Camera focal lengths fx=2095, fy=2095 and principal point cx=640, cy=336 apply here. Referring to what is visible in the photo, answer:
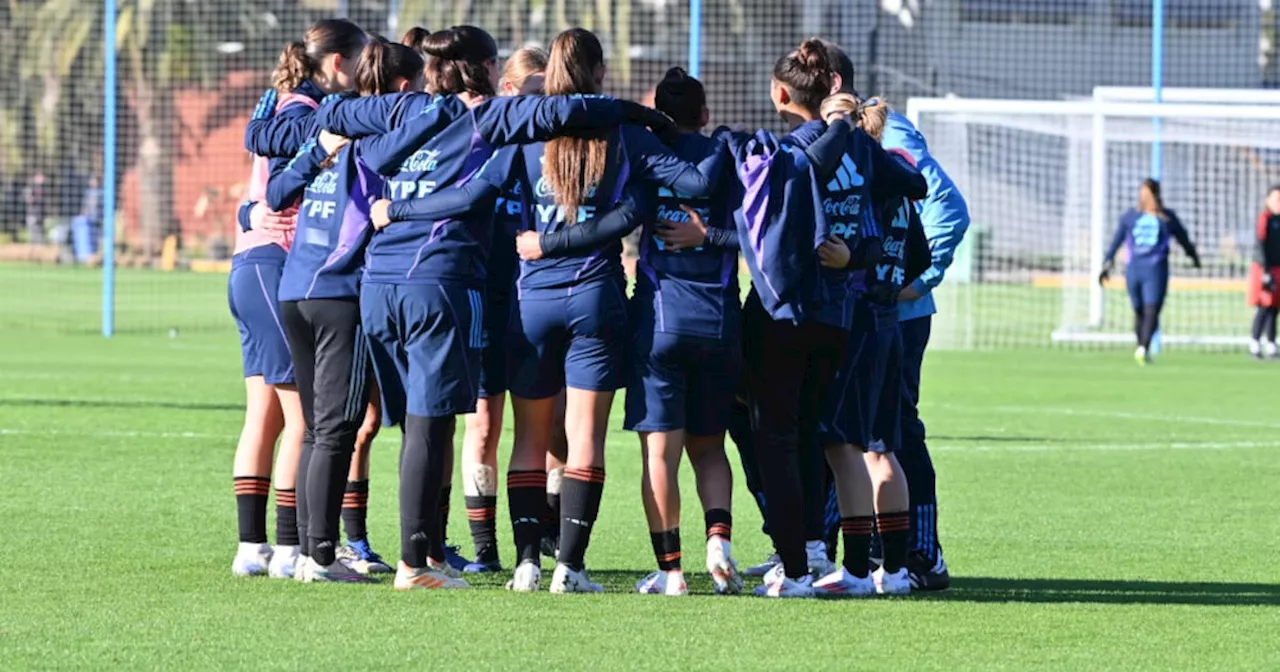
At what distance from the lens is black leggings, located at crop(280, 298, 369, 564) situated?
25.1 ft

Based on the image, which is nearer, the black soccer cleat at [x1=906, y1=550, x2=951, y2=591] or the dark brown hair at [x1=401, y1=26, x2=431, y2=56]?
the black soccer cleat at [x1=906, y1=550, x2=951, y2=591]

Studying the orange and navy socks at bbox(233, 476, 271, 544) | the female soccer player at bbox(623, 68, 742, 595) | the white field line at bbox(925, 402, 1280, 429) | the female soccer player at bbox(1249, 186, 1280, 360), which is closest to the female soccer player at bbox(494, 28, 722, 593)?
the female soccer player at bbox(623, 68, 742, 595)

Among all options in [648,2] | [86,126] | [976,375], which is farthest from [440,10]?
[976,375]

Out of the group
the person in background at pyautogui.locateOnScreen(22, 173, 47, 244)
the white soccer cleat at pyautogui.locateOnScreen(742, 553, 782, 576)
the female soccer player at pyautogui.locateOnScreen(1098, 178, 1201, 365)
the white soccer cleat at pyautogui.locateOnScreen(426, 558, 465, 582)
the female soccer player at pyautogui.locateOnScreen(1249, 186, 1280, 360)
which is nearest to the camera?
the white soccer cleat at pyautogui.locateOnScreen(426, 558, 465, 582)

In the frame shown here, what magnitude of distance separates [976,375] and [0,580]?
47.0 ft

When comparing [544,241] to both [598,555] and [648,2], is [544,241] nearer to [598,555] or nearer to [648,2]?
[598,555]

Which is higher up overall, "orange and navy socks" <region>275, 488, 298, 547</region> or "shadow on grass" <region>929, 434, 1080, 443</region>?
"orange and navy socks" <region>275, 488, 298, 547</region>

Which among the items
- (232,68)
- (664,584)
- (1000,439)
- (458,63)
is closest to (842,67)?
(458,63)

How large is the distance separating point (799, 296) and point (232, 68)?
28.8m

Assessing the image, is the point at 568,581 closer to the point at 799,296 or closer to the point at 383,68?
the point at 799,296

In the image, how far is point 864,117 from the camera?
25.9 feet

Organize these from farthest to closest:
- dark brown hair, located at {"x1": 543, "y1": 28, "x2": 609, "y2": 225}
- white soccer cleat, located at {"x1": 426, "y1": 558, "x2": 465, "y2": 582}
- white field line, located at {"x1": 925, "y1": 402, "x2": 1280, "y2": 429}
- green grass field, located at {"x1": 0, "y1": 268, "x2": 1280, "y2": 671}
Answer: white field line, located at {"x1": 925, "y1": 402, "x2": 1280, "y2": 429} → white soccer cleat, located at {"x1": 426, "y1": 558, "x2": 465, "y2": 582} → dark brown hair, located at {"x1": 543, "y1": 28, "x2": 609, "y2": 225} → green grass field, located at {"x1": 0, "y1": 268, "x2": 1280, "y2": 671}

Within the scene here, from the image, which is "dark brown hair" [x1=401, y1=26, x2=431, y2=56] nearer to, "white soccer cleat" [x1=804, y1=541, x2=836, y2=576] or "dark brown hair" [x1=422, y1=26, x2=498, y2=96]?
"dark brown hair" [x1=422, y1=26, x2=498, y2=96]

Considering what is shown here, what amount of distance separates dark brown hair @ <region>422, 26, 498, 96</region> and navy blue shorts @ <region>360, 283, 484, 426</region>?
75cm
